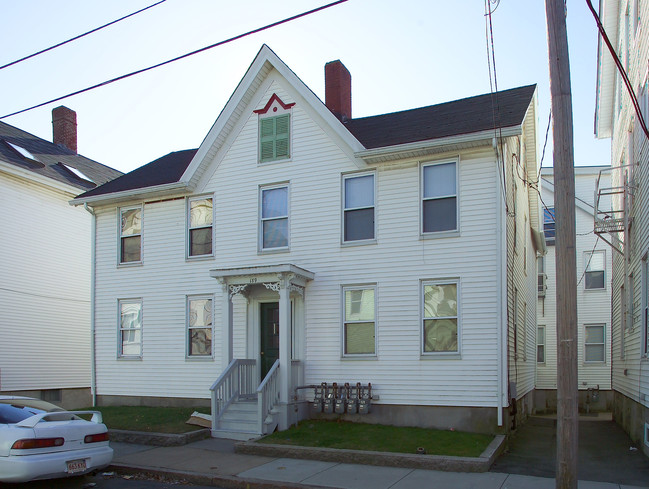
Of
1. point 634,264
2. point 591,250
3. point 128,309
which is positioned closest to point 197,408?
point 128,309

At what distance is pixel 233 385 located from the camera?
14.6 metres

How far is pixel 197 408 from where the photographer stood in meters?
16.1

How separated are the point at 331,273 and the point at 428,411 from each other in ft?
12.7

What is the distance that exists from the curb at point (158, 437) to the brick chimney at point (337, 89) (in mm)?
10208

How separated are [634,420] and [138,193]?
13.5 metres

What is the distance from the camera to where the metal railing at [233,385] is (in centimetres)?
1397

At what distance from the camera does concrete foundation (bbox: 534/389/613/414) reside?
25094mm

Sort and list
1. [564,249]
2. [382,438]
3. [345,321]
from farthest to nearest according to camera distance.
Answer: [345,321]
[382,438]
[564,249]

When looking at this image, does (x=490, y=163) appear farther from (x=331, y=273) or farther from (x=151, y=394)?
(x=151, y=394)

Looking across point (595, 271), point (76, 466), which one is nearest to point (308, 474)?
point (76, 466)

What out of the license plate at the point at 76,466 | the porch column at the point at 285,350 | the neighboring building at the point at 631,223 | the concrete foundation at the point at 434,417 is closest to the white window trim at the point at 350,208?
the porch column at the point at 285,350

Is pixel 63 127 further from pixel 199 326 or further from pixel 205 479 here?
pixel 205 479

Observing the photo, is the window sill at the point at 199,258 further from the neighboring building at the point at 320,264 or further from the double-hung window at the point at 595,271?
the double-hung window at the point at 595,271

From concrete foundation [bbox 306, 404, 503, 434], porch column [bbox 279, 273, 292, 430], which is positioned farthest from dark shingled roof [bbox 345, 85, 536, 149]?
concrete foundation [bbox 306, 404, 503, 434]
